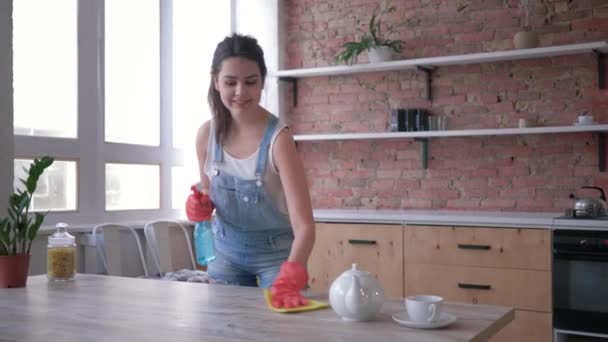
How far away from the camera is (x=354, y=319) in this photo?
139cm

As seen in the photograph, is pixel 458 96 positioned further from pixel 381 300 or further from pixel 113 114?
pixel 381 300

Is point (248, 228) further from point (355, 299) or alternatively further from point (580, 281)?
point (580, 281)

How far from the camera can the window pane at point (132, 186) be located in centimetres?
362

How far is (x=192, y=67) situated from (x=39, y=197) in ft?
4.84

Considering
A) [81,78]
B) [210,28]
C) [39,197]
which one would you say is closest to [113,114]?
[81,78]

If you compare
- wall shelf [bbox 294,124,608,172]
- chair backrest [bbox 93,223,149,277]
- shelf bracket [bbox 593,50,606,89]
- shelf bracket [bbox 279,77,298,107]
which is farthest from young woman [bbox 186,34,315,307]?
shelf bracket [bbox 279,77,298,107]

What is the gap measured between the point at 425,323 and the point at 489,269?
230 centimetres

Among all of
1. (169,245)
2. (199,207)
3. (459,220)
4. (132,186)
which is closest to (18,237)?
(199,207)

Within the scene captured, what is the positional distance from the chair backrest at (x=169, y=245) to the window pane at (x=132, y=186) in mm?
241

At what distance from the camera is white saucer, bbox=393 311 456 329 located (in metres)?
1.33

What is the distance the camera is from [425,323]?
4.38 feet

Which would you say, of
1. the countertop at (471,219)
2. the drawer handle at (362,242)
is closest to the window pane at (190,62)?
the countertop at (471,219)

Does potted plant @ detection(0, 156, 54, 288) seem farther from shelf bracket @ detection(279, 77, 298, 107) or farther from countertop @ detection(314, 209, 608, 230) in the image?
shelf bracket @ detection(279, 77, 298, 107)

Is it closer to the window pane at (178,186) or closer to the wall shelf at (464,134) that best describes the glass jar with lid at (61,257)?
the window pane at (178,186)
